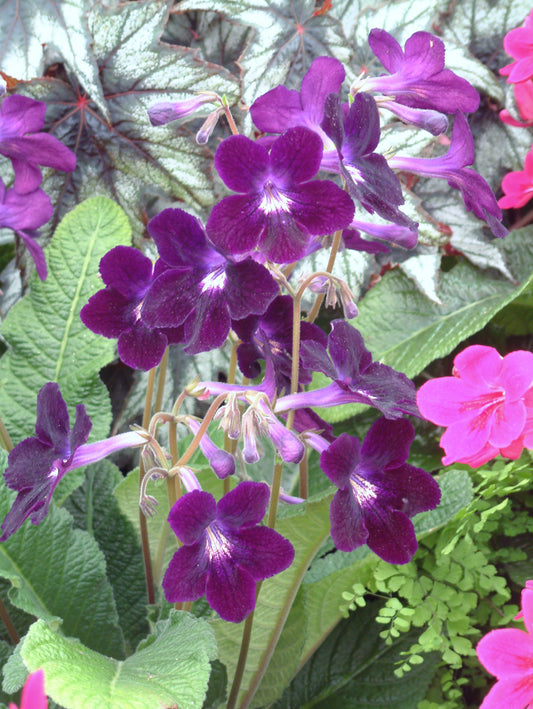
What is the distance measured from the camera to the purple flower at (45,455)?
0.67m

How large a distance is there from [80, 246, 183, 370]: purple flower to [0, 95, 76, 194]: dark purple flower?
30cm

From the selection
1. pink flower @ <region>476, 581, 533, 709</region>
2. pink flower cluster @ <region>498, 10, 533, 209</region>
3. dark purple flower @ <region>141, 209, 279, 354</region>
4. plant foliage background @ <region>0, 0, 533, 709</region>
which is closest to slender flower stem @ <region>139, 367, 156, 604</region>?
plant foliage background @ <region>0, 0, 533, 709</region>

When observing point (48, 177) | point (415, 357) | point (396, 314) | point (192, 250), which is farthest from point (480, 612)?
point (48, 177)

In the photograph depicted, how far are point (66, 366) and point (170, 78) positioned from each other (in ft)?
1.60

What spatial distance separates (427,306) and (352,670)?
0.58 metres

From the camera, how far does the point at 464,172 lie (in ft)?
2.35

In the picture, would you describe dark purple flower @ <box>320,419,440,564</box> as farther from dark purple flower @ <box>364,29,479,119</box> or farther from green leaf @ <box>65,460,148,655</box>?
green leaf @ <box>65,460,148,655</box>

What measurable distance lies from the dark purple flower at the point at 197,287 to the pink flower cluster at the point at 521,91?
412mm

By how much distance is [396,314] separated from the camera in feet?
4.13

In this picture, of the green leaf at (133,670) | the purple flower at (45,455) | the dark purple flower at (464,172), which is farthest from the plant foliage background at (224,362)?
the dark purple flower at (464,172)

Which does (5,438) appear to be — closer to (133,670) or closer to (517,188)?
(133,670)

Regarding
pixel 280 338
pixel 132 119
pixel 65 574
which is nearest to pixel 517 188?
pixel 280 338

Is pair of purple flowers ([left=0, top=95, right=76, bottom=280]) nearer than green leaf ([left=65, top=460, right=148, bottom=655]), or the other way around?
pair of purple flowers ([left=0, top=95, right=76, bottom=280])

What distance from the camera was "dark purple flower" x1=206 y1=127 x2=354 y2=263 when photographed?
581mm
